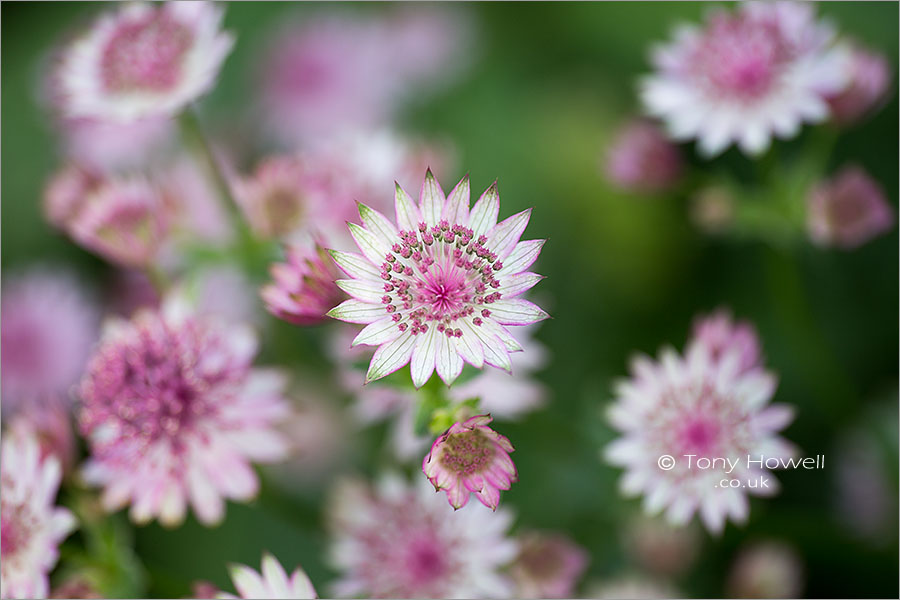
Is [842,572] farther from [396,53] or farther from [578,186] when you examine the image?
[396,53]

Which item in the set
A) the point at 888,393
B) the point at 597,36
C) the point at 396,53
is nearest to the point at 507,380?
the point at 888,393

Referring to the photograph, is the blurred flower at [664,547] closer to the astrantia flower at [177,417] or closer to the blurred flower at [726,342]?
the blurred flower at [726,342]

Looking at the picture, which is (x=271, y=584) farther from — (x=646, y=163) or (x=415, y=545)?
(x=646, y=163)

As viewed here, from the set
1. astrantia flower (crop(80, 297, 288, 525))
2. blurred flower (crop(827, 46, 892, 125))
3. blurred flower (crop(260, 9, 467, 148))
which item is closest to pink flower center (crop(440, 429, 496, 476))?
astrantia flower (crop(80, 297, 288, 525))

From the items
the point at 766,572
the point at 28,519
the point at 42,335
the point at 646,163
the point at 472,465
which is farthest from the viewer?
the point at 42,335

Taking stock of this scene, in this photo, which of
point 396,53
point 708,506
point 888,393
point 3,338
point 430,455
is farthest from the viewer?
point 396,53

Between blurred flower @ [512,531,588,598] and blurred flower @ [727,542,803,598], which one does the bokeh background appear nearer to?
blurred flower @ [727,542,803,598]

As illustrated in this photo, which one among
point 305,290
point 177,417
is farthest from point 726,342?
point 177,417
